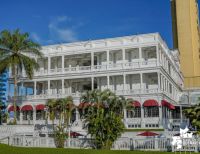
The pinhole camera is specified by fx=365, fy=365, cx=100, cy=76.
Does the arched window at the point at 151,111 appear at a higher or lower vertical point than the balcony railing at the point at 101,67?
lower

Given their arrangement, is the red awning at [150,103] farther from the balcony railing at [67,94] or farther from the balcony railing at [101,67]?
the balcony railing at [101,67]

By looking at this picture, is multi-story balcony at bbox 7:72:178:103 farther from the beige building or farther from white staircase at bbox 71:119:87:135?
the beige building

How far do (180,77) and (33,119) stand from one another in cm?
3433

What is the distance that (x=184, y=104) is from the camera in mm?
66438

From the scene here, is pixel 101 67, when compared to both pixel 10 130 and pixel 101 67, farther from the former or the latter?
pixel 10 130

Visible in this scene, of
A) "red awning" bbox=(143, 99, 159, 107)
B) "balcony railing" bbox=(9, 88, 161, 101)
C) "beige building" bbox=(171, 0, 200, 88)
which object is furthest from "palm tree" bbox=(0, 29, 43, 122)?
"beige building" bbox=(171, 0, 200, 88)

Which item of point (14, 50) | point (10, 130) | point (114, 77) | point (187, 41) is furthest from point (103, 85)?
point (187, 41)

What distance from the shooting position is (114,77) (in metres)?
58.2

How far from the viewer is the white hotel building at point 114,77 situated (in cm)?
5203

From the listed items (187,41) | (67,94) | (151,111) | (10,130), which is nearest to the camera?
(10,130)

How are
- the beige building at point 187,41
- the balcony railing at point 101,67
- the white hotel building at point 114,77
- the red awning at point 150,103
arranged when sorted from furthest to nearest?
the beige building at point 187,41 → the balcony railing at point 101,67 → the white hotel building at point 114,77 → the red awning at point 150,103

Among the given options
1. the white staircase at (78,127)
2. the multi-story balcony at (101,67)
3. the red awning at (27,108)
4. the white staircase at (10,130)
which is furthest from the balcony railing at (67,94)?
the white staircase at (10,130)

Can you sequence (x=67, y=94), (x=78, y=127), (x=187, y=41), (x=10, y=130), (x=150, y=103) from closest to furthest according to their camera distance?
(x=10, y=130)
(x=78, y=127)
(x=150, y=103)
(x=67, y=94)
(x=187, y=41)

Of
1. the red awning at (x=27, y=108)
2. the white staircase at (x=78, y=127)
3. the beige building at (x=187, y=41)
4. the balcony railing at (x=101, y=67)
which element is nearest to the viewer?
the white staircase at (x=78, y=127)
